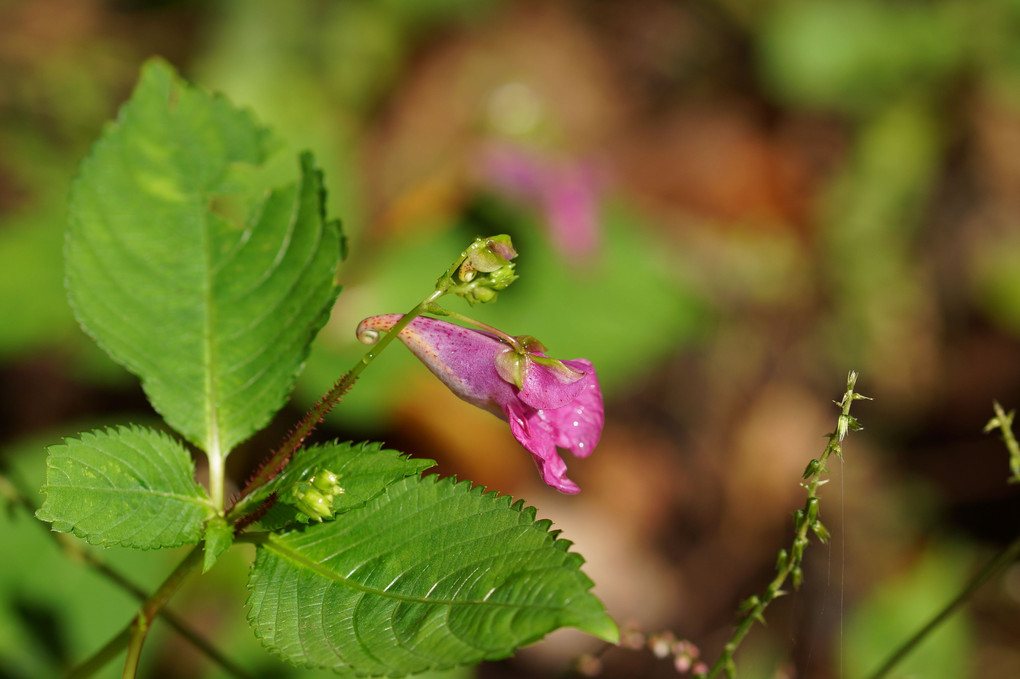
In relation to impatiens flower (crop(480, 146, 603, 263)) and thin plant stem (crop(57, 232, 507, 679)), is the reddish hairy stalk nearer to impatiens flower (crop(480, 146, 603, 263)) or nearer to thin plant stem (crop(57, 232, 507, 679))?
thin plant stem (crop(57, 232, 507, 679))

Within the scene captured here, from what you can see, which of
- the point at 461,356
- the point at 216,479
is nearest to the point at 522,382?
the point at 461,356

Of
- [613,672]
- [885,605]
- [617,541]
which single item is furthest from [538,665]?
[885,605]

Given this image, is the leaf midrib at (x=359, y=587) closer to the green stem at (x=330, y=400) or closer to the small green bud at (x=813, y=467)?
the green stem at (x=330, y=400)

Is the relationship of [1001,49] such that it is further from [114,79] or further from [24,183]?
[24,183]

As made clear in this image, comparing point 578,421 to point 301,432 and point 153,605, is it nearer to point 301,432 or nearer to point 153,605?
point 301,432

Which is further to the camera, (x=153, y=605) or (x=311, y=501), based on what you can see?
(x=153, y=605)

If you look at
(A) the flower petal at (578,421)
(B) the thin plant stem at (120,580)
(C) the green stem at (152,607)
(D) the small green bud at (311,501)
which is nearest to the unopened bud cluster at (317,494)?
(D) the small green bud at (311,501)

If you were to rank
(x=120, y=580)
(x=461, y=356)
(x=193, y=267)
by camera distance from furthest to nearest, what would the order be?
(x=120, y=580) < (x=193, y=267) < (x=461, y=356)
